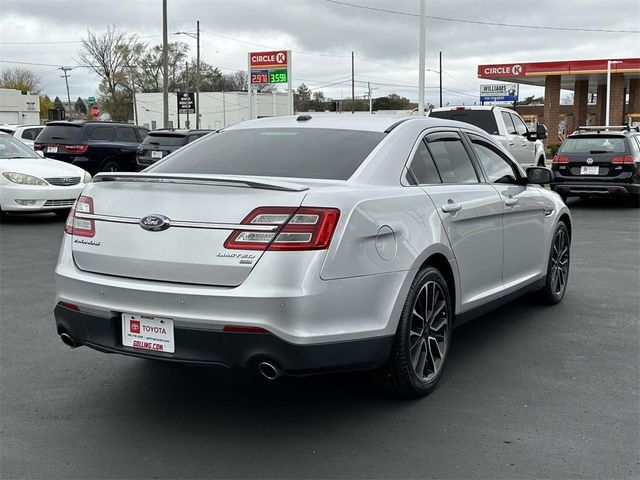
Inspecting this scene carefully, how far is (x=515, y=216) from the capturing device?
5.79 meters

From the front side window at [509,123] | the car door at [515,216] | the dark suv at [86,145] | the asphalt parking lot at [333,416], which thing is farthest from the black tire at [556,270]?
the dark suv at [86,145]

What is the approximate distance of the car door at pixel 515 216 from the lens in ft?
18.5

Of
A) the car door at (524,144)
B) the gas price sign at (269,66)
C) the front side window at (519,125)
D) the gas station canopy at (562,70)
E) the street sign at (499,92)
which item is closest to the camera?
the car door at (524,144)

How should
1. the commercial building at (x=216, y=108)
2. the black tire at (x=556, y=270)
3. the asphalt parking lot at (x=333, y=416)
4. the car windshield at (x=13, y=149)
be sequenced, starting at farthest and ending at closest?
1. the commercial building at (x=216, y=108)
2. the car windshield at (x=13, y=149)
3. the black tire at (x=556, y=270)
4. the asphalt parking lot at (x=333, y=416)

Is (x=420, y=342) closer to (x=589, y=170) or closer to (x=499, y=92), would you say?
(x=589, y=170)

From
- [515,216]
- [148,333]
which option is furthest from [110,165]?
[148,333]

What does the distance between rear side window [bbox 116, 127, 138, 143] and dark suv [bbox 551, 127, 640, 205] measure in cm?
1096

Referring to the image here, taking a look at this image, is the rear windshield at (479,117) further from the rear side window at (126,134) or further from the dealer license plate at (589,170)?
the rear side window at (126,134)

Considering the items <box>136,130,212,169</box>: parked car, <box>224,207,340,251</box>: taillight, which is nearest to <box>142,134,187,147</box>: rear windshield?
<box>136,130,212,169</box>: parked car

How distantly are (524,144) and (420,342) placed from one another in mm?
13865

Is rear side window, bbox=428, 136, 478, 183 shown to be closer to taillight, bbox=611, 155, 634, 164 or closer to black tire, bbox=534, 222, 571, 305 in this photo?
black tire, bbox=534, 222, 571, 305

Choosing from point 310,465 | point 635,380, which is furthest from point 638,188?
point 310,465

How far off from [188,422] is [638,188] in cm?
1302

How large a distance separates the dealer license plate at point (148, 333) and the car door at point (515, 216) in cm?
276
